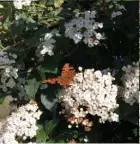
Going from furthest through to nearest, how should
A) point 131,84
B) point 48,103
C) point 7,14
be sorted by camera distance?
point 7,14 → point 48,103 → point 131,84

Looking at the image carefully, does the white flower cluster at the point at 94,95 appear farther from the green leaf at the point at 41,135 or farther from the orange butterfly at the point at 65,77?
the green leaf at the point at 41,135

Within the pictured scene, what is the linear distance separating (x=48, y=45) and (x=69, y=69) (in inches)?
4.6

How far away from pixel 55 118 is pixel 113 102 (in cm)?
25

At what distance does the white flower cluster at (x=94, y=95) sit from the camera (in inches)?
60.7

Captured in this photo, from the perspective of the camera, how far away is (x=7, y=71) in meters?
1.65

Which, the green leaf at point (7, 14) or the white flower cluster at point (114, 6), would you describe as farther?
the green leaf at point (7, 14)

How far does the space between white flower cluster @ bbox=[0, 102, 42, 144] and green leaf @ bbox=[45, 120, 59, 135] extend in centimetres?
4

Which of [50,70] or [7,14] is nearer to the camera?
[50,70]

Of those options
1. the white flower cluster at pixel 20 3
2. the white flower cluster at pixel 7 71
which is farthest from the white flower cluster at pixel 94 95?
the white flower cluster at pixel 20 3

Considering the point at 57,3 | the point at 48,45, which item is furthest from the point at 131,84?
the point at 57,3

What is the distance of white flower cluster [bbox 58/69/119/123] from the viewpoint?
5.06 ft

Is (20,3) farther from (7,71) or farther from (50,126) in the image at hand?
(50,126)

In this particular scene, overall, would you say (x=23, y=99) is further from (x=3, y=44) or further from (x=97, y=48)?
(x=97, y=48)

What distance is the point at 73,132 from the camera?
5.52ft
